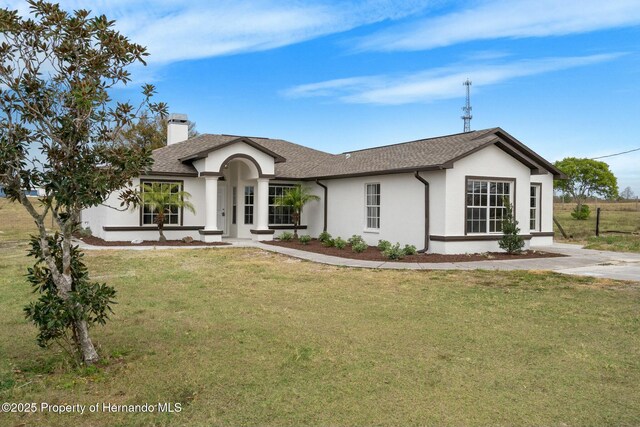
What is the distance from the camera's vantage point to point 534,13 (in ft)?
52.3

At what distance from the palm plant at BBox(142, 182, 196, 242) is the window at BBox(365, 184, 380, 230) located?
735cm

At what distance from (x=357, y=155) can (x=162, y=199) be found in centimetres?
982

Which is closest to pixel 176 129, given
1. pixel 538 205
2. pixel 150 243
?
pixel 150 243

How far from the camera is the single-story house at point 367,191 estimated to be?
53.5ft

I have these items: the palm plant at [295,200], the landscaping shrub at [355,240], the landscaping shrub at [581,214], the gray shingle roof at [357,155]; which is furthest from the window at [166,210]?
the landscaping shrub at [581,214]

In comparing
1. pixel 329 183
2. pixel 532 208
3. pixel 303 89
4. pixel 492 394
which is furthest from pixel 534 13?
pixel 492 394

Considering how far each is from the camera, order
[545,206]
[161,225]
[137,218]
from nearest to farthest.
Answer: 1. [161,225]
2. [137,218]
3. [545,206]

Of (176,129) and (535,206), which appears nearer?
(535,206)

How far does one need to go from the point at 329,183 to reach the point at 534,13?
34.0 ft

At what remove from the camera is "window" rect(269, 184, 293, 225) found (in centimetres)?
2267

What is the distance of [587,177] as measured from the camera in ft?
183

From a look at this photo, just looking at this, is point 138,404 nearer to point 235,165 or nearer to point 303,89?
point 235,165

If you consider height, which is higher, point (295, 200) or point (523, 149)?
point (523, 149)

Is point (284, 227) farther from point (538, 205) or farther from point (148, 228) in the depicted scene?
point (538, 205)
